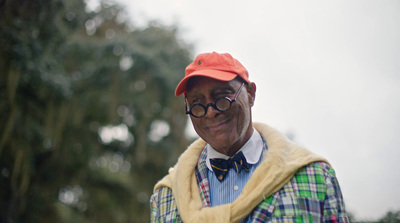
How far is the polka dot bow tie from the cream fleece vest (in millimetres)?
108

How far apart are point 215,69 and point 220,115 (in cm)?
23

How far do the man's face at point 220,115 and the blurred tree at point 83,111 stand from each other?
420 centimetres

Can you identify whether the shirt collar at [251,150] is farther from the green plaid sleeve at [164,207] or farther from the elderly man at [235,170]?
the green plaid sleeve at [164,207]

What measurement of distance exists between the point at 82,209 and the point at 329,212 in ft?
36.7

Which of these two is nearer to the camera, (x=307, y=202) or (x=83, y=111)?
(x=307, y=202)

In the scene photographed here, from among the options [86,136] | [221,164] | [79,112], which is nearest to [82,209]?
[86,136]

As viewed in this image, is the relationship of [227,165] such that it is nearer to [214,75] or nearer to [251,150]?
[251,150]

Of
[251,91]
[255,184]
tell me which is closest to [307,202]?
[255,184]

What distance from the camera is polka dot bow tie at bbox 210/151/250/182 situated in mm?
1828

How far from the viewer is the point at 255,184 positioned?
5.41 feet

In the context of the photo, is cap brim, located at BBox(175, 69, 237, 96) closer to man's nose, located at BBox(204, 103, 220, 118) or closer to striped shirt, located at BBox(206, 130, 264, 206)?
man's nose, located at BBox(204, 103, 220, 118)

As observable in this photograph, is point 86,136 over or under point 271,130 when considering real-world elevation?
over

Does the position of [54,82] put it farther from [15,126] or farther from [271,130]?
[271,130]

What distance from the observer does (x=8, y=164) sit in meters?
8.00
